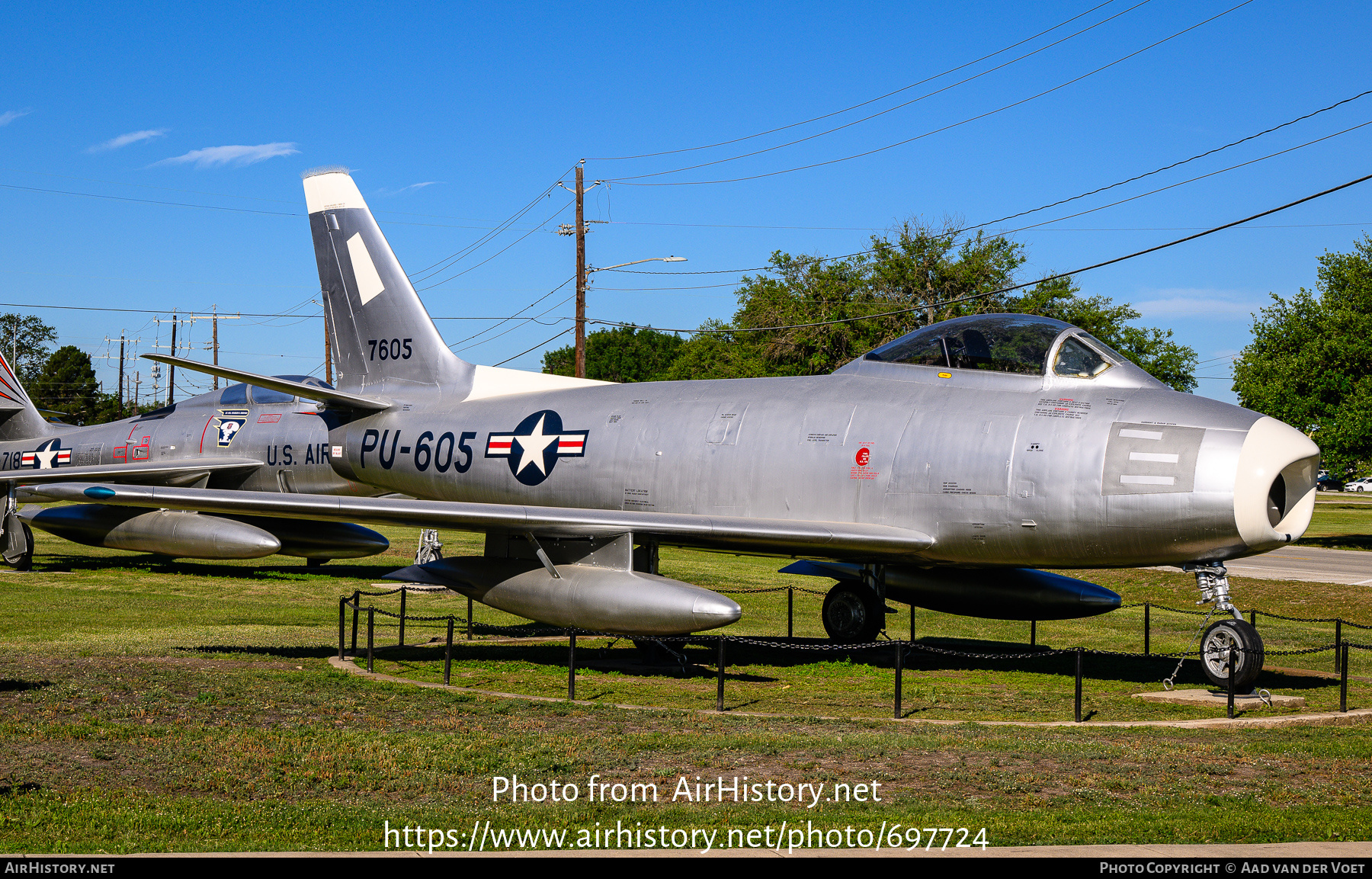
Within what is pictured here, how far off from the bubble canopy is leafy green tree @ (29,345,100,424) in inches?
4238

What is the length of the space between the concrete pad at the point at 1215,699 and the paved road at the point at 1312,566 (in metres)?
15.3

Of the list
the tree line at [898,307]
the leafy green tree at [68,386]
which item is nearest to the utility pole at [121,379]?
the leafy green tree at [68,386]

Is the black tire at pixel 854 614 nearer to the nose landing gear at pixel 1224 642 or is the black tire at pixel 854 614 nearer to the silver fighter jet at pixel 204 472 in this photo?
the nose landing gear at pixel 1224 642

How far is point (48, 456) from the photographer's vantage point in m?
30.2

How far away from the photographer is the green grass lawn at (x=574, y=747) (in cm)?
674

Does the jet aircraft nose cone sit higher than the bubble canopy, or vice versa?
the bubble canopy

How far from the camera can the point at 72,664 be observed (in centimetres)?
1241

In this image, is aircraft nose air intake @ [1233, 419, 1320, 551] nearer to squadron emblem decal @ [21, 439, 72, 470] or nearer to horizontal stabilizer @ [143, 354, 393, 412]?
horizontal stabilizer @ [143, 354, 393, 412]

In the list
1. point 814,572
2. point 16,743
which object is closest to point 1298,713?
point 814,572

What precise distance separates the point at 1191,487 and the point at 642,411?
22.1ft

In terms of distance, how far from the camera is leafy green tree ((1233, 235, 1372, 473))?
37438 millimetres

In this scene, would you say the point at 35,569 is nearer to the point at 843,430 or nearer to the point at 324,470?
the point at 324,470

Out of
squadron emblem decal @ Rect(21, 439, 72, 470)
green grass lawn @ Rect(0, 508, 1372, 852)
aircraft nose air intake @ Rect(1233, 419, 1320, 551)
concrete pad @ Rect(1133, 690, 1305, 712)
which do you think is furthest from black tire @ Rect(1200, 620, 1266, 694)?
squadron emblem decal @ Rect(21, 439, 72, 470)

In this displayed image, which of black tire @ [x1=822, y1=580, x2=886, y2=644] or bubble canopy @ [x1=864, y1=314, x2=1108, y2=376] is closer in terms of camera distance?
bubble canopy @ [x1=864, y1=314, x2=1108, y2=376]
